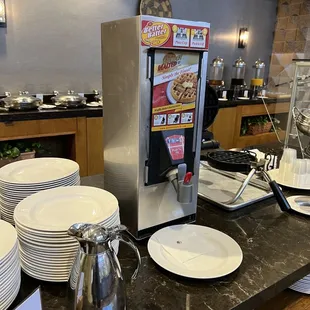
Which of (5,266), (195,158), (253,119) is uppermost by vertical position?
(195,158)

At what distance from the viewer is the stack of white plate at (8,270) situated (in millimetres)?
630

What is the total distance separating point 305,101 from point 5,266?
1706mm

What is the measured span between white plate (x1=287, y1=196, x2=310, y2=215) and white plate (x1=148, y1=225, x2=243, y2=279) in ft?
1.26

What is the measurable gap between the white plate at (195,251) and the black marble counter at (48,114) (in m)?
1.93

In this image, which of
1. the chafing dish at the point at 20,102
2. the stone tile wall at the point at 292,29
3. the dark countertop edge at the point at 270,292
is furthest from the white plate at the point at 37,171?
the stone tile wall at the point at 292,29

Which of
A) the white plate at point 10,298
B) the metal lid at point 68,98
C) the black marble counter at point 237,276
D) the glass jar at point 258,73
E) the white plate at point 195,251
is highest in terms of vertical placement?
the glass jar at point 258,73

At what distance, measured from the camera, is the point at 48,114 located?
2627mm

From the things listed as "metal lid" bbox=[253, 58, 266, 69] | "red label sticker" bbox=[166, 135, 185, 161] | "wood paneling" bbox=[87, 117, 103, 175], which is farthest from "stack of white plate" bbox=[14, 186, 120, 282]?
"metal lid" bbox=[253, 58, 266, 69]

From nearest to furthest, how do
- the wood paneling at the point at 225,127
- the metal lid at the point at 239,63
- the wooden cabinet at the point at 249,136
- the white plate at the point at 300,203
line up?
the white plate at the point at 300,203 < the wood paneling at the point at 225,127 < the wooden cabinet at the point at 249,136 < the metal lid at the point at 239,63

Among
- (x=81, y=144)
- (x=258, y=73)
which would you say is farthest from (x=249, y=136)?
(x=81, y=144)

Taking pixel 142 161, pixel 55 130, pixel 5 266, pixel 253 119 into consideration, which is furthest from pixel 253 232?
pixel 253 119

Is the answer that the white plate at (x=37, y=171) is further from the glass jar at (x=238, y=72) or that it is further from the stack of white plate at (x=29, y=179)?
the glass jar at (x=238, y=72)

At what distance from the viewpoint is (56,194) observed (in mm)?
906

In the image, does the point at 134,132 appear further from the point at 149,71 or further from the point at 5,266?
the point at 5,266
